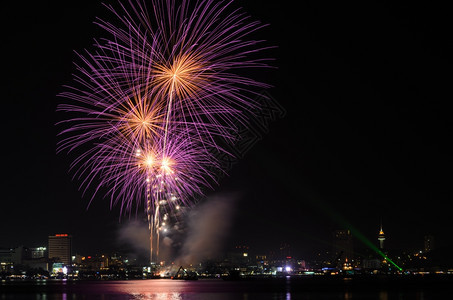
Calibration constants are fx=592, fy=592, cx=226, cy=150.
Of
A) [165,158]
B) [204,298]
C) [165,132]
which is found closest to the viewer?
[165,132]

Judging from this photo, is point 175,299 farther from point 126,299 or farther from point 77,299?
point 77,299

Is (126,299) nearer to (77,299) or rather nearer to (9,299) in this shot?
(77,299)

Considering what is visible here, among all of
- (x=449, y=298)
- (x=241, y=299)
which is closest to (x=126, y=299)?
(x=241, y=299)

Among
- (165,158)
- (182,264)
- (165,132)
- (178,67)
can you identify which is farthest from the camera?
(182,264)

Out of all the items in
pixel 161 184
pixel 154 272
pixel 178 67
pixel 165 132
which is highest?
pixel 178 67

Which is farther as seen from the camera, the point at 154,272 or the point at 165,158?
the point at 154,272

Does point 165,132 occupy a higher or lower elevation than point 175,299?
higher

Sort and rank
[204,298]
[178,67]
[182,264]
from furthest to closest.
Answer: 1. [182,264]
2. [204,298]
3. [178,67]

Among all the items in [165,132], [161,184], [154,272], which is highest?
[165,132]

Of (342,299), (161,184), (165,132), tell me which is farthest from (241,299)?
(165,132)
